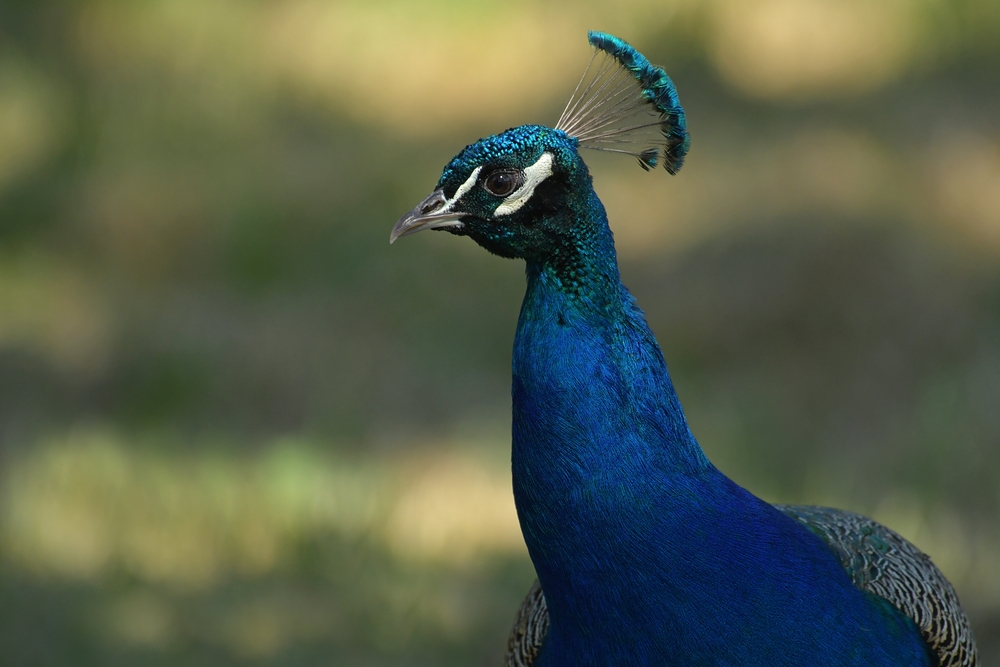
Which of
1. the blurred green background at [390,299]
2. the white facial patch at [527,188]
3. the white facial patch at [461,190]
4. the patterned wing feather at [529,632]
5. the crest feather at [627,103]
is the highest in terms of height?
the blurred green background at [390,299]

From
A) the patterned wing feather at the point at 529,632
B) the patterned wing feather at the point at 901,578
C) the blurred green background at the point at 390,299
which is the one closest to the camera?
the patterned wing feather at the point at 901,578

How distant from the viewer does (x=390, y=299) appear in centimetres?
476

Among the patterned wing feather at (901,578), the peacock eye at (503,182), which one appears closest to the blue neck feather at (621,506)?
the peacock eye at (503,182)

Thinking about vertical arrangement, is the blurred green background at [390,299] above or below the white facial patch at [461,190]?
above

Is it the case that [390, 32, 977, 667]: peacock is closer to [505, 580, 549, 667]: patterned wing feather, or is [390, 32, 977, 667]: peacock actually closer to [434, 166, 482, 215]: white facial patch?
[434, 166, 482, 215]: white facial patch

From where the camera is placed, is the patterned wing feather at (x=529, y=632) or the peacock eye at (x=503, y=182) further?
the patterned wing feather at (x=529, y=632)

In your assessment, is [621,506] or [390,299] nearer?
[621,506]

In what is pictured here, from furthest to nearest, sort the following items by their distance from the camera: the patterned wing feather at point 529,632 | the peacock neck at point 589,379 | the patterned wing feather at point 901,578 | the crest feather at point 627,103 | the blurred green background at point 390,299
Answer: the blurred green background at point 390,299 → the patterned wing feather at point 529,632 → the patterned wing feather at point 901,578 → the crest feather at point 627,103 → the peacock neck at point 589,379

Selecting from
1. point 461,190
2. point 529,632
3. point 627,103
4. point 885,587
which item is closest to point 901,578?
point 885,587

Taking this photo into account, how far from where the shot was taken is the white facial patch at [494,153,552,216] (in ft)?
6.33

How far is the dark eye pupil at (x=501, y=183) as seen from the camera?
75.7 inches

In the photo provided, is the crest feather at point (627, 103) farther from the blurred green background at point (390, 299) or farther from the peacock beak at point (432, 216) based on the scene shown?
the blurred green background at point (390, 299)

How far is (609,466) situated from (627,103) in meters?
0.66

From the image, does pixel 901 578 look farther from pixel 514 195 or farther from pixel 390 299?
pixel 390 299
